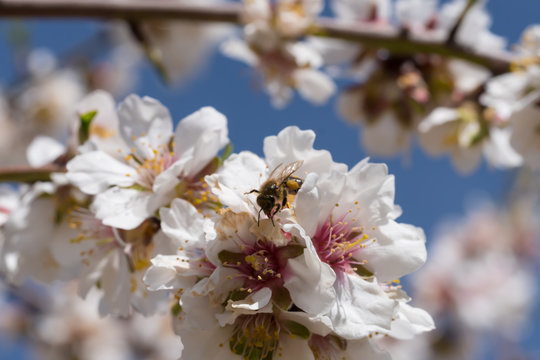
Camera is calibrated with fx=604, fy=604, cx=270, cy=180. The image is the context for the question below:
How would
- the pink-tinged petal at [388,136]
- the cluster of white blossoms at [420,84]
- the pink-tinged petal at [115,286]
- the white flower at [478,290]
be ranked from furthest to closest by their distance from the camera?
the white flower at [478,290], the pink-tinged petal at [388,136], the cluster of white blossoms at [420,84], the pink-tinged petal at [115,286]

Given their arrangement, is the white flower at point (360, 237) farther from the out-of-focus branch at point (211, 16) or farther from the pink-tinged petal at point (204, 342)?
the out-of-focus branch at point (211, 16)

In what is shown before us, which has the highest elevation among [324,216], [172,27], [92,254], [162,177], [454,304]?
[454,304]

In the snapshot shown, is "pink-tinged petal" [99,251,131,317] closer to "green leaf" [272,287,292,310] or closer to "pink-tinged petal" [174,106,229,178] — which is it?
"pink-tinged petal" [174,106,229,178]

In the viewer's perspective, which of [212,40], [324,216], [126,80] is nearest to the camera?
[324,216]

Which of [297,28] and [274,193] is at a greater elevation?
[297,28]

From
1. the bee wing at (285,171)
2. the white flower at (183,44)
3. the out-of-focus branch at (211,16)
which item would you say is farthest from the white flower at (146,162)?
the white flower at (183,44)

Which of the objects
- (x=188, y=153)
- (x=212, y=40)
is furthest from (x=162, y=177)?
(x=212, y=40)

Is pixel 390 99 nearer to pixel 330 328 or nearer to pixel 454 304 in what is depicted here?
pixel 330 328
